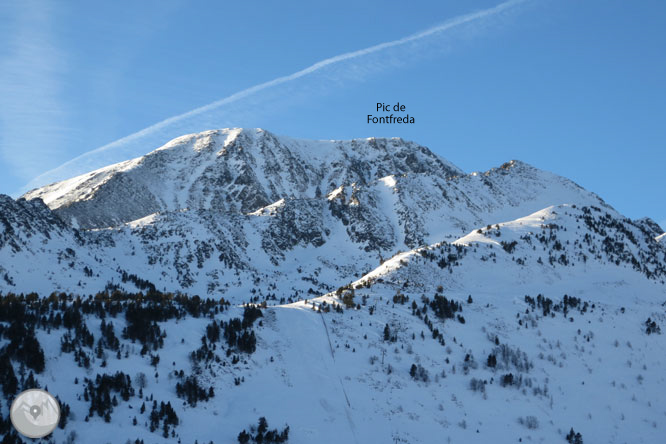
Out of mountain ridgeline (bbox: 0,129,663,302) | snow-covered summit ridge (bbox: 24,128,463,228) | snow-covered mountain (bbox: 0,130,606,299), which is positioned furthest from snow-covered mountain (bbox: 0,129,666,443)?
snow-covered summit ridge (bbox: 24,128,463,228)

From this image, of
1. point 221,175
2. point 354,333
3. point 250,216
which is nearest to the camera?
point 354,333

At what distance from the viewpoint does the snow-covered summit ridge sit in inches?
5069

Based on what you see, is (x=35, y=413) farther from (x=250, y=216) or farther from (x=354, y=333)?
(x=250, y=216)

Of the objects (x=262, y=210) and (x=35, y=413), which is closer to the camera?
(x=35, y=413)

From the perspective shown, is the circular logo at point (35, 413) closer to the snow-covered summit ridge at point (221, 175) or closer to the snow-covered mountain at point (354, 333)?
the snow-covered mountain at point (354, 333)

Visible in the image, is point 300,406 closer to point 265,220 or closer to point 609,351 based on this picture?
point 609,351

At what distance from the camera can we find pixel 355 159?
189000 millimetres

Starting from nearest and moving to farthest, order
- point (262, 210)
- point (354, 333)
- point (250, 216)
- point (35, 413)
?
point (35, 413) → point (354, 333) → point (250, 216) → point (262, 210)

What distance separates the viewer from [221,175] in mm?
155750

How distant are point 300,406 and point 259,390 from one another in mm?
2192

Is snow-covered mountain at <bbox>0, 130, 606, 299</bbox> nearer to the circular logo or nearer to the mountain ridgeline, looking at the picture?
the mountain ridgeline

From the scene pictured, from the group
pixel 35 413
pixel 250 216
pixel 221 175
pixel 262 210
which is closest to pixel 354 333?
pixel 35 413

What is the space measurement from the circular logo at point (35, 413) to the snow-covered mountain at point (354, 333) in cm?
64

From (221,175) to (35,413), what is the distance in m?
144
